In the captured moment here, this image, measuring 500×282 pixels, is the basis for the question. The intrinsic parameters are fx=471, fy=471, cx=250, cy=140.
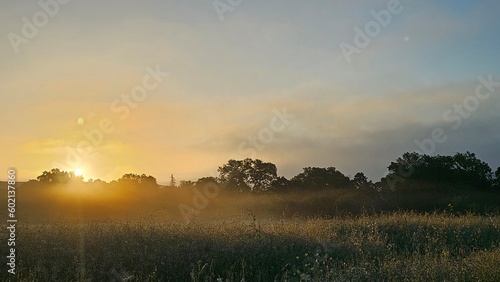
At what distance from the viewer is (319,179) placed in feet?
168

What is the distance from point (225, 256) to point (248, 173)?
44126mm

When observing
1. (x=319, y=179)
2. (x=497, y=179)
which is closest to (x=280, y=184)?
(x=319, y=179)

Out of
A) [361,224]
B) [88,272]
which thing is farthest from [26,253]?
[361,224]

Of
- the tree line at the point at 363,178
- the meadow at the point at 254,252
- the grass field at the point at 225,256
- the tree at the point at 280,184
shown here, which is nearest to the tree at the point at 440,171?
the tree line at the point at 363,178

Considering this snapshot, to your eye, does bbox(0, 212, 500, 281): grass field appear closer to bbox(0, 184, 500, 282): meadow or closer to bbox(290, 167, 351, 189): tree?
bbox(0, 184, 500, 282): meadow

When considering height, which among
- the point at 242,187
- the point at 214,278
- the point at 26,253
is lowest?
the point at 214,278

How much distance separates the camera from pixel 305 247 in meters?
14.4

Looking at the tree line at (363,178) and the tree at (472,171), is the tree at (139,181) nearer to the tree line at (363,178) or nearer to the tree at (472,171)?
the tree line at (363,178)

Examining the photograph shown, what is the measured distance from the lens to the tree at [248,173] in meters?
55.6

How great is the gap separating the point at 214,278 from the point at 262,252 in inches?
84.6

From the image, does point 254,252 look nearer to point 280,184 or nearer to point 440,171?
point 440,171

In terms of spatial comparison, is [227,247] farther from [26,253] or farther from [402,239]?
[402,239]

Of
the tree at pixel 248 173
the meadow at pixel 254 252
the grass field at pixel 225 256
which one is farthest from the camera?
the tree at pixel 248 173

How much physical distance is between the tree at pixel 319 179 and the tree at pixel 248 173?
4.11 meters
